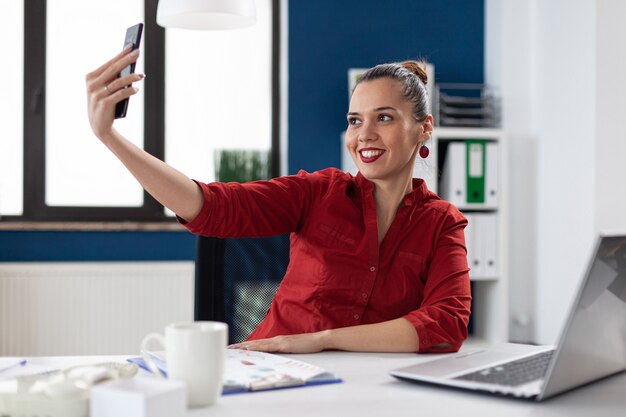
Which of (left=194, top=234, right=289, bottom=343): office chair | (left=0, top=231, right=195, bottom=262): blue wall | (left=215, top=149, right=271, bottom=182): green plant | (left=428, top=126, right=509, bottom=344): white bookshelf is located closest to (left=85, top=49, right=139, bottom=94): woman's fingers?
(left=194, top=234, right=289, bottom=343): office chair

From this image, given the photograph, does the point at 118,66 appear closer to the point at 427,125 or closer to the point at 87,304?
the point at 427,125

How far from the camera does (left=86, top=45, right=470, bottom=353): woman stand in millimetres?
1433

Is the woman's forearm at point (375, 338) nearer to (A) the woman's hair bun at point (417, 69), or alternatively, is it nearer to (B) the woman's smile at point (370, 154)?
(B) the woman's smile at point (370, 154)

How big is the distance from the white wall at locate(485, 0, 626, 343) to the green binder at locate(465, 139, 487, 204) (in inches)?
11.2

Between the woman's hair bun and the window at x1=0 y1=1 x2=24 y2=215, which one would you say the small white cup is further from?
the window at x1=0 y1=1 x2=24 y2=215

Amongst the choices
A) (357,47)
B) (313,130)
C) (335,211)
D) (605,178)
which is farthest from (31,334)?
(605,178)

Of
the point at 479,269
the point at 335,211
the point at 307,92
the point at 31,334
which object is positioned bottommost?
the point at 31,334

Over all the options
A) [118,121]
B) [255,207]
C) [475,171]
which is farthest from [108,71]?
[118,121]

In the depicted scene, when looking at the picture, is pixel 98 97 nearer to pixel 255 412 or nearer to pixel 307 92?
pixel 255 412

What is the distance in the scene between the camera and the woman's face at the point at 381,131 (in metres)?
1.73

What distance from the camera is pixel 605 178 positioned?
321cm

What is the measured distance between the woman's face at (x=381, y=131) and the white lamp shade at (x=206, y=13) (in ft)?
2.04

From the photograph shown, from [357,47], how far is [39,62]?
1.63 metres

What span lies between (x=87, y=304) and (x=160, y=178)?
234 centimetres
